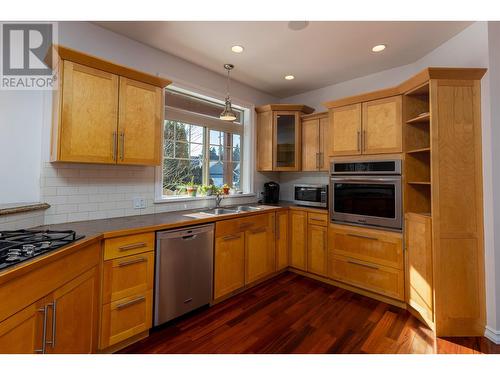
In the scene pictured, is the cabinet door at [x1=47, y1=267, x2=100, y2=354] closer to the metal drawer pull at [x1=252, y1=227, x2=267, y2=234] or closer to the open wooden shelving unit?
the metal drawer pull at [x1=252, y1=227, x2=267, y2=234]

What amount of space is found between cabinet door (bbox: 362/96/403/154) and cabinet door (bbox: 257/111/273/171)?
4.51 ft

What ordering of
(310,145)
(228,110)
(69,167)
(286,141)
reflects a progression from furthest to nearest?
1. (286,141)
2. (310,145)
3. (228,110)
4. (69,167)

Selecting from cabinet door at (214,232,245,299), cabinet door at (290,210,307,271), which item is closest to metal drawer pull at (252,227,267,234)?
cabinet door at (214,232,245,299)

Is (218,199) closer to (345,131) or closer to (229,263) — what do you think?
(229,263)

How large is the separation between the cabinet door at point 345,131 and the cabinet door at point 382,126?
8 cm

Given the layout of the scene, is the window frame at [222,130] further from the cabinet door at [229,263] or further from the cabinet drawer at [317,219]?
the cabinet drawer at [317,219]

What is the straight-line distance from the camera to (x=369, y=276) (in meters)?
2.72

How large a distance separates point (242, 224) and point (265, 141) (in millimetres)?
1571

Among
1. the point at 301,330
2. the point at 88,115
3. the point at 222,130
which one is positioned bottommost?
the point at 301,330

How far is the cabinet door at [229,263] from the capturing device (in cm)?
251

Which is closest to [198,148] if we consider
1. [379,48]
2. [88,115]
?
[88,115]

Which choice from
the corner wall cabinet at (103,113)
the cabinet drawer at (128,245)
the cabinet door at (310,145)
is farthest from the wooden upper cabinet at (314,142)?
the cabinet drawer at (128,245)

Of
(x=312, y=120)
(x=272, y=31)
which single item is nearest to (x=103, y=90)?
(x=272, y=31)

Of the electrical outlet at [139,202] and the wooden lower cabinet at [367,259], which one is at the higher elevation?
the electrical outlet at [139,202]
